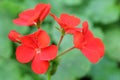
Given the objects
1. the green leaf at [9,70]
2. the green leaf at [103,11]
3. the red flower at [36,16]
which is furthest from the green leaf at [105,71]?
the red flower at [36,16]

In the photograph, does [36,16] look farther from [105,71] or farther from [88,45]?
[105,71]

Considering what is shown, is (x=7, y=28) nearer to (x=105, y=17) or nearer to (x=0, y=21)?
(x=0, y=21)

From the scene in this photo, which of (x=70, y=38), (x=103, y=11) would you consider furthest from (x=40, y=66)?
(x=103, y=11)

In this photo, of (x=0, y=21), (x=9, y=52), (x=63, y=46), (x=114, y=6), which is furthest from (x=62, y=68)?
(x=114, y=6)

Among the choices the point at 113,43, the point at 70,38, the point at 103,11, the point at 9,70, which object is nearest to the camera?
the point at 9,70

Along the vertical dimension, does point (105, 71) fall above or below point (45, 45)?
below

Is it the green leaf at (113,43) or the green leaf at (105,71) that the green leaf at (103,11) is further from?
the green leaf at (105,71)
